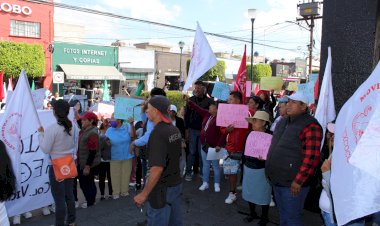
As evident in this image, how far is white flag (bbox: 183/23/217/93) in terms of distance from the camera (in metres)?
6.11

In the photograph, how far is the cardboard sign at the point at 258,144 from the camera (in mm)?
4492

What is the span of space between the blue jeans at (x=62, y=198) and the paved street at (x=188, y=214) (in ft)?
1.77

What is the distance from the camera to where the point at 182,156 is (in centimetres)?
437

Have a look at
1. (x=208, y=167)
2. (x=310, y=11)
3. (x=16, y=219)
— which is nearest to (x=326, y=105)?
(x=208, y=167)

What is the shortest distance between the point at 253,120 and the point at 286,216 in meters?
1.45

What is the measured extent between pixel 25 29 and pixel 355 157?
28.1 m

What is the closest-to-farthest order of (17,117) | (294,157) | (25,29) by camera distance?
(294,157) < (17,117) < (25,29)

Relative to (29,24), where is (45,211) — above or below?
below

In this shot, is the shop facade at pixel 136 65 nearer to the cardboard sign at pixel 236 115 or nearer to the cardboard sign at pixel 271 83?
the cardboard sign at pixel 271 83

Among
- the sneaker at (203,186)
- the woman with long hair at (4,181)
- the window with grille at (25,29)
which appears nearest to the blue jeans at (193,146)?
the sneaker at (203,186)

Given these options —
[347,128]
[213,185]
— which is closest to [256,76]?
[213,185]

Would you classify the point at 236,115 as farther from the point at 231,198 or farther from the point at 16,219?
the point at 16,219

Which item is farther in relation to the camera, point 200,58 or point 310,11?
point 310,11

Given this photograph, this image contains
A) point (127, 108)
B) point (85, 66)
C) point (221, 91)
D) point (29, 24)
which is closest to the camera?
point (127, 108)
